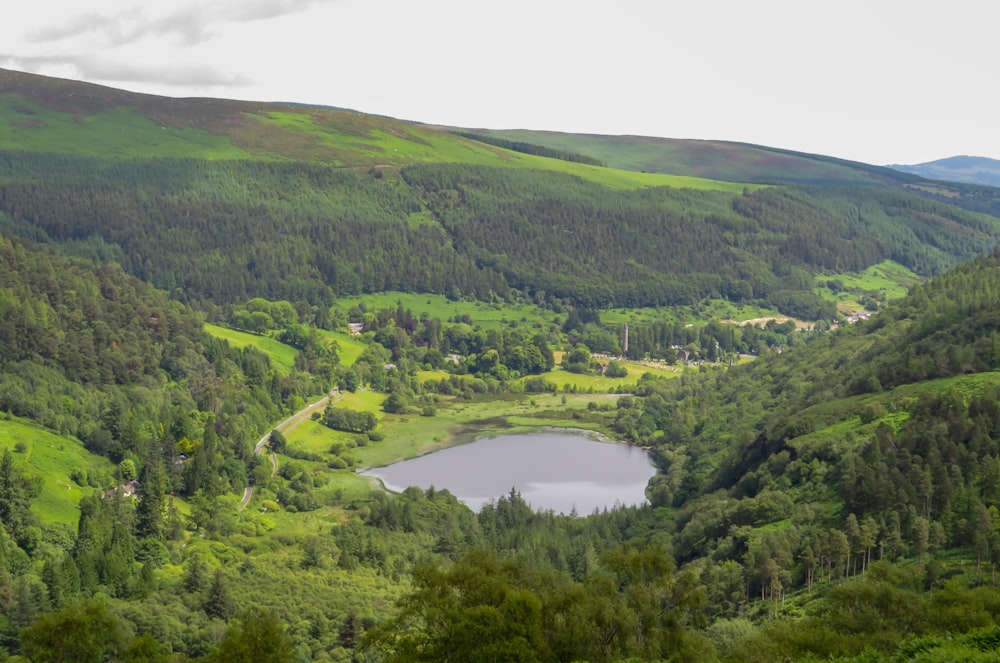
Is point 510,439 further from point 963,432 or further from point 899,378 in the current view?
point 963,432

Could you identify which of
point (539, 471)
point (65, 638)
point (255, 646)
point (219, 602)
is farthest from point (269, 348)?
point (255, 646)

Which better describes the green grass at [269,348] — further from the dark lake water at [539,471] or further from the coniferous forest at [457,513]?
the dark lake water at [539,471]

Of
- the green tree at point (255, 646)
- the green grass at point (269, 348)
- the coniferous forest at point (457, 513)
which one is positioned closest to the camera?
the green tree at point (255, 646)

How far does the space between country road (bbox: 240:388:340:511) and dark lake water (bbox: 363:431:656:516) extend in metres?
12.8

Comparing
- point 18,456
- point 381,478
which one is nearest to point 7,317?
point 18,456

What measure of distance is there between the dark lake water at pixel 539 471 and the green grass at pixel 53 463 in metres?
34.3

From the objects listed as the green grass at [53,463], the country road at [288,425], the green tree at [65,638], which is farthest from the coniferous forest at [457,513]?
the country road at [288,425]

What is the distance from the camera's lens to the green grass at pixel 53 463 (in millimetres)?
100938

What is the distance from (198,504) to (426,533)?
2129 cm

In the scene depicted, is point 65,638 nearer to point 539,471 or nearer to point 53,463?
point 53,463

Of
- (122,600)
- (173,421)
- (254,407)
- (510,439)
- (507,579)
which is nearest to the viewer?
(507,579)

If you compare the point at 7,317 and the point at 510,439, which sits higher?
the point at 7,317

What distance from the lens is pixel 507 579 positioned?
177ft

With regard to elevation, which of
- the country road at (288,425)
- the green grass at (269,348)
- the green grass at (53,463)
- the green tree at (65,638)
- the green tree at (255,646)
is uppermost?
the green tree at (255,646)
